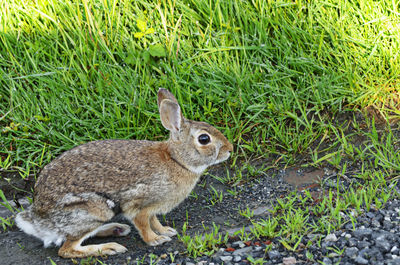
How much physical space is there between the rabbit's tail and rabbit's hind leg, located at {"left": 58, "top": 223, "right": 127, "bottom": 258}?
0.28 feet

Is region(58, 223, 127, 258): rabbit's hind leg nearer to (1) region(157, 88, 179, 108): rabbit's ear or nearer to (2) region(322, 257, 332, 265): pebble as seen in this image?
(1) region(157, 88, 179, 108): rabbit's ear

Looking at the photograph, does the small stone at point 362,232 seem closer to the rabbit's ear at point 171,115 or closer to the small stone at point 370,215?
the small stone at point 370,215

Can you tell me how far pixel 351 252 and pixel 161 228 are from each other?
163 centimetres

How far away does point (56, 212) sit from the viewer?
433 centimetres

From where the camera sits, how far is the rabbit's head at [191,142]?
466 cm

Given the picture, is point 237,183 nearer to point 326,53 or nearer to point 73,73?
point 326,53

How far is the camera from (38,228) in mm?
4441

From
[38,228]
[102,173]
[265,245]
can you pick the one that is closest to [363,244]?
[265,245]

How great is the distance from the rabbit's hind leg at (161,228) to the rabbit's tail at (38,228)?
0.74 m

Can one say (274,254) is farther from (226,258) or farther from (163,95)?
(163,95)

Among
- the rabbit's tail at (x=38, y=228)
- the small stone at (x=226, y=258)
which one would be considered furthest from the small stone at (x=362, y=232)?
the rabbit's tail at (x=38, y=228)

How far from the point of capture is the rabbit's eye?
4.66m

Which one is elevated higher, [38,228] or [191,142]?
[191,142]

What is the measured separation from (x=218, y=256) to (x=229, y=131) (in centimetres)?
166
